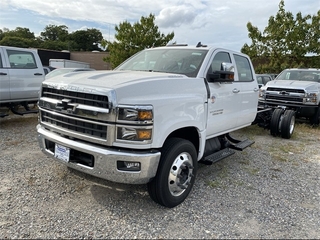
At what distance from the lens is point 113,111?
2.72 meters

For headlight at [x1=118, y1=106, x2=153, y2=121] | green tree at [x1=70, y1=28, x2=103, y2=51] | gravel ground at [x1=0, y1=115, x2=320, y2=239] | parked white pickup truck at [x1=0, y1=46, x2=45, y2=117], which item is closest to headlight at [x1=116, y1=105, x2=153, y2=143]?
headlight at [x1=118, y1=106, x2=153, y2=121]

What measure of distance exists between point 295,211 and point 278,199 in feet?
1.09

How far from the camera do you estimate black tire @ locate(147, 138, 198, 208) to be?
306cm

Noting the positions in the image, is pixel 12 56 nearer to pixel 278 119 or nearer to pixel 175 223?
pixel 175 223

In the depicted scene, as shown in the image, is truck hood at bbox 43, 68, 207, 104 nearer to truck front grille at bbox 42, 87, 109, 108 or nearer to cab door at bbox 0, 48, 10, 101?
truck front grille at bbox 42, 87, 109, 108

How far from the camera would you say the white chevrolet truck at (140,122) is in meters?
2.78

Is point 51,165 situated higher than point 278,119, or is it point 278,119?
point 278,119

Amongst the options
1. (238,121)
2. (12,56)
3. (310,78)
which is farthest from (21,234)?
(310,78)

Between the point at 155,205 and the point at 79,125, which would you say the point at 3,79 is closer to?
the point at 79,125

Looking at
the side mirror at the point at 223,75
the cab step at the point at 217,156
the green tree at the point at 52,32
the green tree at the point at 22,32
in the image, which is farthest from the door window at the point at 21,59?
the green tree at the point at 52,32

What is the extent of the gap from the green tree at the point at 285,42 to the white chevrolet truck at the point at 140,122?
20490mm

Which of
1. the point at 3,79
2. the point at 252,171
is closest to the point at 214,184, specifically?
the point at 252,171

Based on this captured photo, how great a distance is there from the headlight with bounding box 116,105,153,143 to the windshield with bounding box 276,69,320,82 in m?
8.90

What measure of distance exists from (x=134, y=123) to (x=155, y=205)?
Answer: 1250mm
